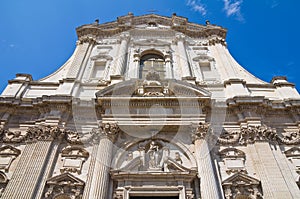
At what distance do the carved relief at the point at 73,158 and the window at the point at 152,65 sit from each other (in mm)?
5938

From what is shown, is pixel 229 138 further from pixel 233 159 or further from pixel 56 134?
pixel 56 134

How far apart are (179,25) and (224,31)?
3194mm

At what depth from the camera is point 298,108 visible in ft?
42.5

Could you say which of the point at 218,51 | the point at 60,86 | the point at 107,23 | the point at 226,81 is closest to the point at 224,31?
the point at 218,51

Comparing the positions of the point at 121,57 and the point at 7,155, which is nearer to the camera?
the point at 7,155

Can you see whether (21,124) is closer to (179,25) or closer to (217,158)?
(217,158)

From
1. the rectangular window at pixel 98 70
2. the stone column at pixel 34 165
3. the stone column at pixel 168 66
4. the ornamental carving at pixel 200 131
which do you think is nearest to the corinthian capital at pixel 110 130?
the stone column at pixel 34 165

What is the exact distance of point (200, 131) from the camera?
38.3 feet

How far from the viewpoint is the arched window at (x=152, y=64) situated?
53.3ft

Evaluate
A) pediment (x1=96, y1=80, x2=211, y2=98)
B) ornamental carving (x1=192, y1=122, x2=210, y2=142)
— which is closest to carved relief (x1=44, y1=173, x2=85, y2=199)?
pediment (x1=96, y1=80, x2=211, y2=98)

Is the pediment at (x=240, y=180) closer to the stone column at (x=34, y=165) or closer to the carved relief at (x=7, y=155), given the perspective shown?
the stone column at (x=34, y=165)

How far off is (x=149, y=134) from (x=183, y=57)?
655 cm

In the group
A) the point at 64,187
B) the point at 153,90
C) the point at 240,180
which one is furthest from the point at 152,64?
the point at 64,187

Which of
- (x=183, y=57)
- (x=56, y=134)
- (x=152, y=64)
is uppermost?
(x=183, y=57)
